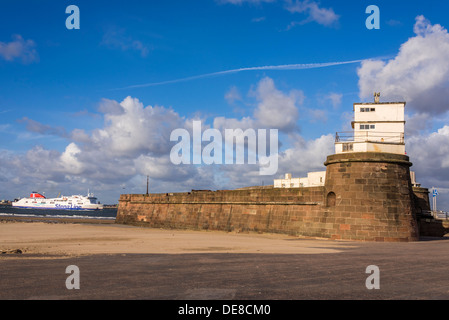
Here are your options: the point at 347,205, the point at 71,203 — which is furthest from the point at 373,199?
the point at 71,203

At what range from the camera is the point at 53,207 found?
14500cm

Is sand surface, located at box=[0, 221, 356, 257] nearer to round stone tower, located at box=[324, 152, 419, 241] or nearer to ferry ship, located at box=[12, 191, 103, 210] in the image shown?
round stone tower, located at box=[324, 152, 419, 241]

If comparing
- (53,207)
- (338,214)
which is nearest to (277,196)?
(338,214)

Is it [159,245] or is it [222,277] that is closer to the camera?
[222,277]

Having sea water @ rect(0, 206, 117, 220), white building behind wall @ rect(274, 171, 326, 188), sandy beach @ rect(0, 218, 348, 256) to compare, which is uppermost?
white building behind wall @ rect(274, 171, 326, 188)

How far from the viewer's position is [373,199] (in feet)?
63.3

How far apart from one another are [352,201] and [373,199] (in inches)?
41.4

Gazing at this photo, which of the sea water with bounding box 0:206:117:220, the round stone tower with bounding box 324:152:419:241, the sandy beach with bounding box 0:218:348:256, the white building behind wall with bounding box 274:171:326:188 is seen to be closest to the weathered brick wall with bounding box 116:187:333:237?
the sandy beach with bounding box 0:218:348:256

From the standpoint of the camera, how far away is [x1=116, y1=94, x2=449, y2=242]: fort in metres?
19.2

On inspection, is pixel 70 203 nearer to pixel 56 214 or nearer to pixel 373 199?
pixel 56 214

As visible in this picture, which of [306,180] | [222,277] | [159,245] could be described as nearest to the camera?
[222,277]

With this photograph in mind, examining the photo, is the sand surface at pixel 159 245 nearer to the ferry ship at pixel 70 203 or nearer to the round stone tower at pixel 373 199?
the round stone tower at pixel 373 199
